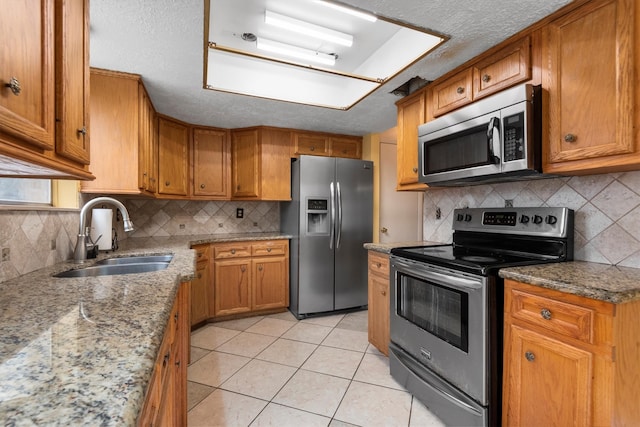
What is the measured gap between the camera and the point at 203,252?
2965 millimetres

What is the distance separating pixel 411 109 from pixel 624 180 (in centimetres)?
136

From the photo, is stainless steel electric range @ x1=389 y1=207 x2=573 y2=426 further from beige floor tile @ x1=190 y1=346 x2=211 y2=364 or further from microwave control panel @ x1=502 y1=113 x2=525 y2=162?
beige floor tile @ x1=190 y1=346 x2=211 y2=364

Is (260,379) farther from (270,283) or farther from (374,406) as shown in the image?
(270,283)

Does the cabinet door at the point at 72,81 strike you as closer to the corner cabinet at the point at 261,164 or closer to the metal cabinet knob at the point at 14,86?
the metal cabinet knob at the point at 14,86

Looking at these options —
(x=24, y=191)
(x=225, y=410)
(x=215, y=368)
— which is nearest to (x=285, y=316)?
(x=215, y=368)

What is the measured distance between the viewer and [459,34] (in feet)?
5.21

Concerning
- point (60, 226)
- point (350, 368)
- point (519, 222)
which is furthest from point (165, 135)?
point (519, 222)

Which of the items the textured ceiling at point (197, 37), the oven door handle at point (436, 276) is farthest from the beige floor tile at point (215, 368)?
the textured ceiling at point (197, 37)

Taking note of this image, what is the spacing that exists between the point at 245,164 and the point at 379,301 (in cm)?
215

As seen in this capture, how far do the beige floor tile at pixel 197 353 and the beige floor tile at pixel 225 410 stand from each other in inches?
20.3

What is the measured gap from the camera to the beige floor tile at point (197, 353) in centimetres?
229

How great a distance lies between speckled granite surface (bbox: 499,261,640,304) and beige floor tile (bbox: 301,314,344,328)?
6.73ft

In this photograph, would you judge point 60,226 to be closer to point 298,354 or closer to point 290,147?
point 298,354

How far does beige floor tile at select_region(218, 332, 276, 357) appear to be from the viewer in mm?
2429
